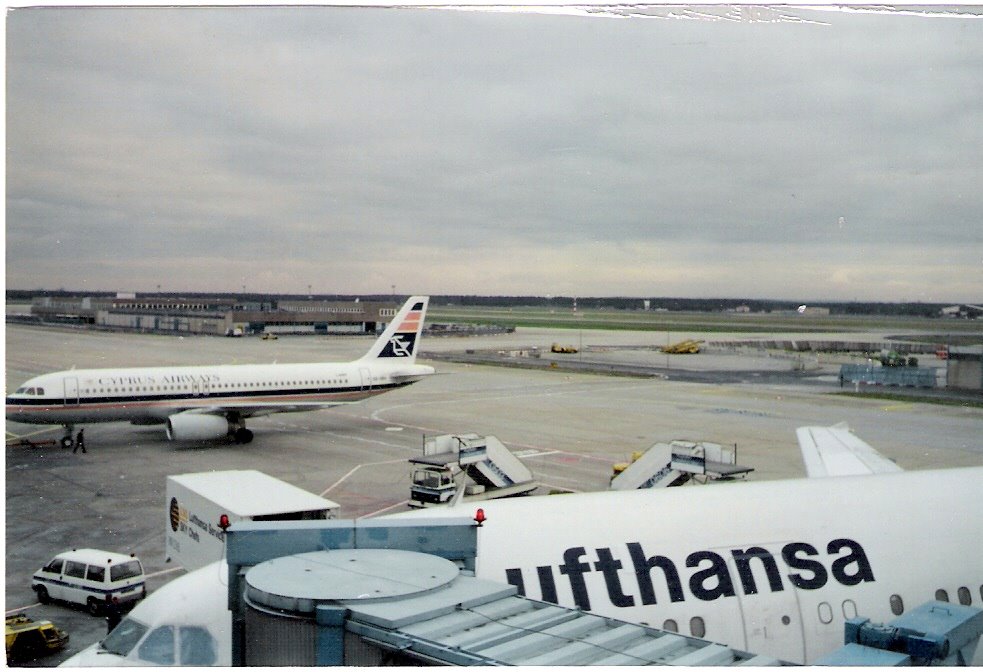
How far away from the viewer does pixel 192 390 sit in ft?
104

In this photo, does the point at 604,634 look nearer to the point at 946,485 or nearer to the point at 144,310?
the point at 946,485

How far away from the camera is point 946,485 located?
32.9 ft

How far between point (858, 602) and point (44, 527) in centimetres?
1903

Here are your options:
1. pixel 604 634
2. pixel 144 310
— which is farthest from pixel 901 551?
pixel 144 310

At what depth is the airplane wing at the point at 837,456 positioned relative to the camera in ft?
46.9

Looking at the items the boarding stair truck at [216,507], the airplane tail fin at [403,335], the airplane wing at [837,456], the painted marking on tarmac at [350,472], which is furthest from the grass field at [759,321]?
the boarding stair truck at [216,507]

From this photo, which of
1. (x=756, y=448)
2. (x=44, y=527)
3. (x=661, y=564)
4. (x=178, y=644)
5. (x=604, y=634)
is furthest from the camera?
(x=756, y=448)

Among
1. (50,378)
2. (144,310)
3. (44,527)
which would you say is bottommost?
(44,527)

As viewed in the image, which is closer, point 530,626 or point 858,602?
point 530,626

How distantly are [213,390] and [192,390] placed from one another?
754mm

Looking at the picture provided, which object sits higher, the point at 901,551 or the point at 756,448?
the point at 901,551

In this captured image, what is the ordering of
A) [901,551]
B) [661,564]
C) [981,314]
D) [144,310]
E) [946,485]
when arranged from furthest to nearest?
[144,310] → [981,314] → [946,485] → [901,551] → [661,564]

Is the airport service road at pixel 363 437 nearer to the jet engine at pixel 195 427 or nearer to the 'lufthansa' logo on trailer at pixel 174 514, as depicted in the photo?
the jet engine at pixel 195 427

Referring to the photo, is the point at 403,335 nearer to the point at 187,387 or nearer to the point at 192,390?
the point at 192,390
